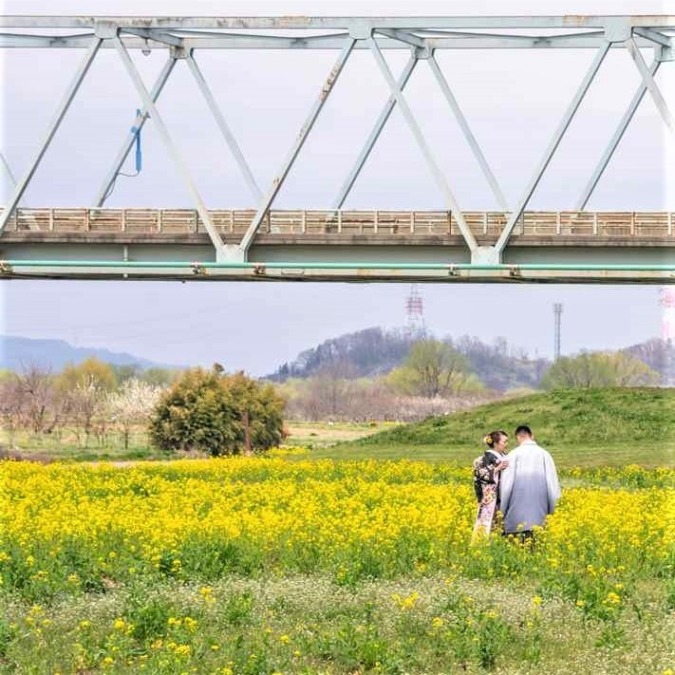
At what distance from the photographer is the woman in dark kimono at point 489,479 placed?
19.9 m

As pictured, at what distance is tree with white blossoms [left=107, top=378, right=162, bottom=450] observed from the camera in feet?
232

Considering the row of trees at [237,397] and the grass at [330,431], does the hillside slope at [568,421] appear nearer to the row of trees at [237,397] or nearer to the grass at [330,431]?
the row of trees at [237,397]

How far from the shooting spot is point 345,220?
37.7 m

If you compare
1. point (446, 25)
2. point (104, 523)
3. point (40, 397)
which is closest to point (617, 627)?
point (104, 523)

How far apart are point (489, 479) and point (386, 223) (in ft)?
59.2

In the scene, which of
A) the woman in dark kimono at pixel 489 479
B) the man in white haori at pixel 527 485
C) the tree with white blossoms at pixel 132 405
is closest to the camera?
the man in white haori at pixel 527 485

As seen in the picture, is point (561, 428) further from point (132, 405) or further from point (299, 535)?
point (299, 535)

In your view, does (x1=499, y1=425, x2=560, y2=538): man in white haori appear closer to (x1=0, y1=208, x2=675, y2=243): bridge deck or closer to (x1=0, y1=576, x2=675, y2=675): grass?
(x1=0, y1=576, x2=675, y2=675): grass

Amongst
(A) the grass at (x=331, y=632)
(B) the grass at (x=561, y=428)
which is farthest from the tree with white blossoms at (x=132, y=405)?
(A) the grass at (x=331, y=632)

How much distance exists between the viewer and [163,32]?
118 ft

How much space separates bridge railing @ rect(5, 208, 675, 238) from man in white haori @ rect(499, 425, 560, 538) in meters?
17.8

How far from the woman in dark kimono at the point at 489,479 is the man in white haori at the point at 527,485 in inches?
9.1

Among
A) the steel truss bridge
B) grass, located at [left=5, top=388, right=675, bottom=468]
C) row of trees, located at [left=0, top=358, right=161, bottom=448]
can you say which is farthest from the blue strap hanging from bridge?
row of trees, located at [left=0, top=358, right=161, bottom=448]

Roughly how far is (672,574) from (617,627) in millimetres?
3492
